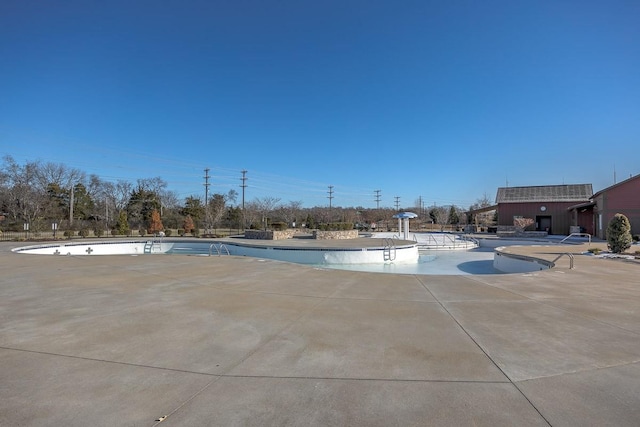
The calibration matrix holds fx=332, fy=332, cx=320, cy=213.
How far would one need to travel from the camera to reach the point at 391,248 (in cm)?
1567

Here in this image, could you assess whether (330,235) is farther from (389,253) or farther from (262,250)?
(389,253)

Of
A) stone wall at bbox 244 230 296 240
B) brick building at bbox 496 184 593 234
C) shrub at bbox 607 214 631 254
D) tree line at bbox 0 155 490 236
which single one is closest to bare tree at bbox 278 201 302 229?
tree line at bbox 0 155 490 236

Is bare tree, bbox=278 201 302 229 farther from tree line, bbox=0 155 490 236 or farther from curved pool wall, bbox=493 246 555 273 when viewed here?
curved pool wall, bbox=493 246 555 273

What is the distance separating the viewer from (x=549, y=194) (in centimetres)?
3266

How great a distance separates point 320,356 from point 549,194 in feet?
122

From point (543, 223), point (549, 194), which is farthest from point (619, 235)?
point (549, 194)

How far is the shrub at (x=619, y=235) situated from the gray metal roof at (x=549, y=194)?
21.5 meters

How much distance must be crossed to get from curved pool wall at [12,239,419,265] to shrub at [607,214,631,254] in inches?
301

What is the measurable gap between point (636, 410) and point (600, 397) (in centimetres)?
20

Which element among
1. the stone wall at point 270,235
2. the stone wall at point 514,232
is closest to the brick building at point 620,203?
the stone wall at point 514,232

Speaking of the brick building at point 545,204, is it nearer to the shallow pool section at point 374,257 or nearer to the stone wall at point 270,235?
the shallow pool section at point 374,257

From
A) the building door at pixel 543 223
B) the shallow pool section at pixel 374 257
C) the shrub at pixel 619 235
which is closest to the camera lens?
the shrub at pixel 619 235

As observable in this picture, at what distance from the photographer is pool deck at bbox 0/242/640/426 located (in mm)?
2309

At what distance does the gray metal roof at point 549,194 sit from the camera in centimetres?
3188
